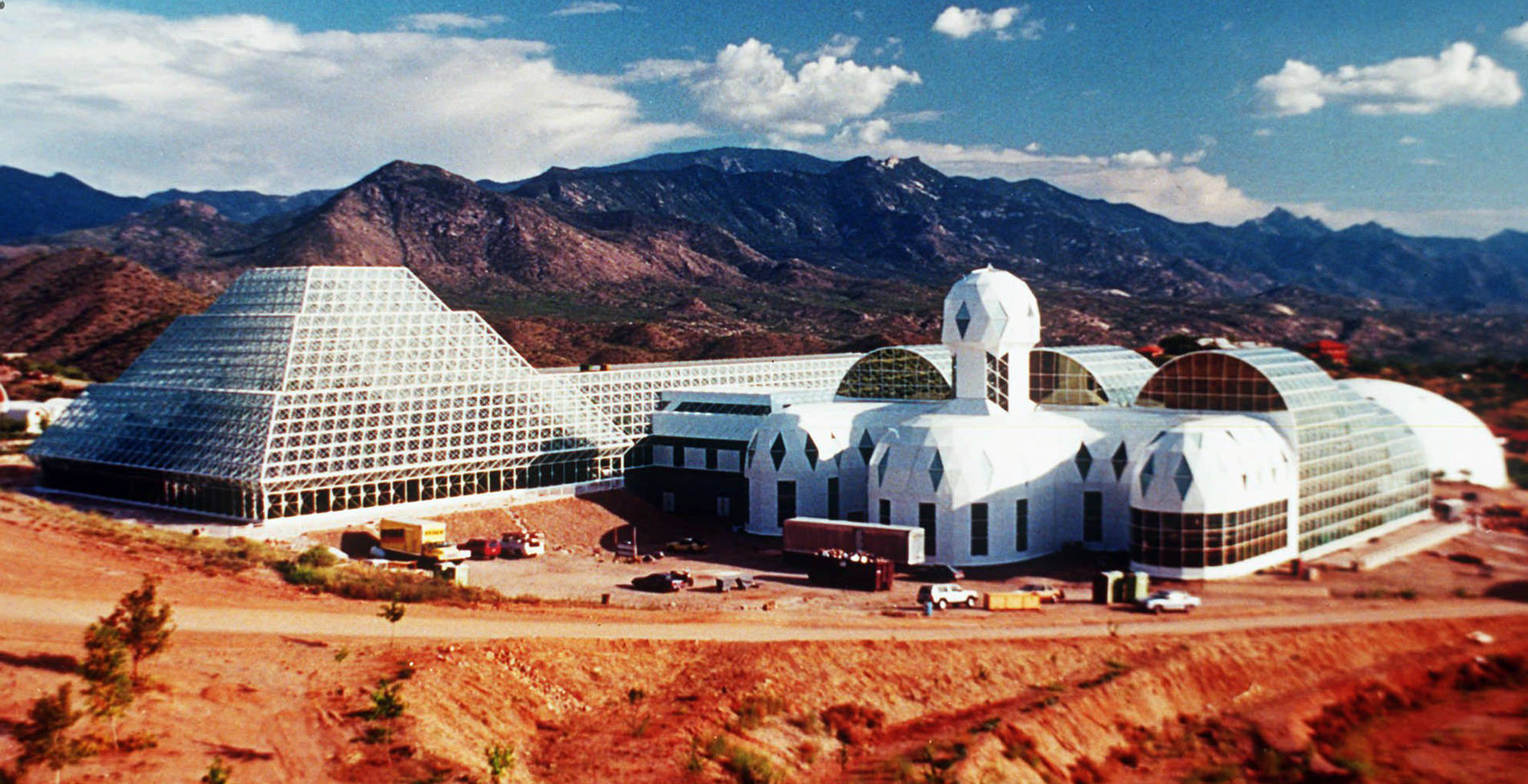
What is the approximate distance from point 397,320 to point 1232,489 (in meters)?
47.1

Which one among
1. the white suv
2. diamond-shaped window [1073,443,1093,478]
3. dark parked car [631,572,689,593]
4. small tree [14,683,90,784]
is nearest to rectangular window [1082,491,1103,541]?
diamond-shaped window [1073,443,1093,478]

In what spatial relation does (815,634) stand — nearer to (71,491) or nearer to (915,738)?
(915,738)

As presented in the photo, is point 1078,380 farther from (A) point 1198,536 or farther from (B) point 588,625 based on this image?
(B) point 588,625

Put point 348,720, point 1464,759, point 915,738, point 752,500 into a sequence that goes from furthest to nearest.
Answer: point 752,500
point 915,738
point 348,720
point 1464,759

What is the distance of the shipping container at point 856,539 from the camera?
55750 mm

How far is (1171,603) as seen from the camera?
4566 centimetres

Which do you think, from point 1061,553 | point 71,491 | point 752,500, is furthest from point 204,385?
point 1061,553

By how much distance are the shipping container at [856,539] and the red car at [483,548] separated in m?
14.7

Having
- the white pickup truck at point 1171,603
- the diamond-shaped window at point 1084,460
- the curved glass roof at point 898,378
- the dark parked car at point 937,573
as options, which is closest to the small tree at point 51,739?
the dark parked car at point 937,573

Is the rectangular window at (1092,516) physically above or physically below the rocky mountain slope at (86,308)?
below

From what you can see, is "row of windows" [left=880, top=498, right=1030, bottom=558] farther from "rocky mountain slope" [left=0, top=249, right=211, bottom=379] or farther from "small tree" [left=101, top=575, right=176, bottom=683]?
"rocky mountain slope" [left=0, top=249, right=211, bottom=379]

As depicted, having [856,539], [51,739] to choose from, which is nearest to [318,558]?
[856,539]

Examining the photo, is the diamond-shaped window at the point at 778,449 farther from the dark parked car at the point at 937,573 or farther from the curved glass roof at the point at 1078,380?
the curved glass roof at the point at 1078,380

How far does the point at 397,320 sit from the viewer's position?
70500 millimetres
